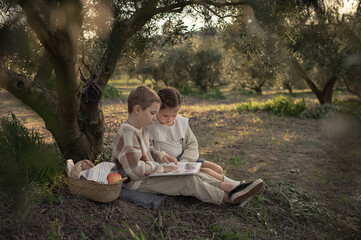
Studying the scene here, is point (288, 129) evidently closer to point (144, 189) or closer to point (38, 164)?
point (144, 189)

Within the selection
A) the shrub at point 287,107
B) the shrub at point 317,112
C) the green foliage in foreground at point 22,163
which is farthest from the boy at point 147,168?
the shrub at point 287,107

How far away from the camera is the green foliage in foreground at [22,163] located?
2.39 m

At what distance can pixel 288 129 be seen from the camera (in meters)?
9.58

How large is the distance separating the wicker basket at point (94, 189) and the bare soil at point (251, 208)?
0.08m

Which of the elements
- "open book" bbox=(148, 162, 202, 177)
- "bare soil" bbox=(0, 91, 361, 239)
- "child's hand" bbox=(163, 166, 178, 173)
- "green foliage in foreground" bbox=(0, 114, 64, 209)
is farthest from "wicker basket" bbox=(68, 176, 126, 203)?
"child's hand" bbox=(163, 166, 178, 173)

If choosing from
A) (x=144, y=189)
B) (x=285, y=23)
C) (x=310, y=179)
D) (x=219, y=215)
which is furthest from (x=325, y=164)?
(x=144, y=189)

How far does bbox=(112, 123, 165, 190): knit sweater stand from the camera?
3166 millimetres

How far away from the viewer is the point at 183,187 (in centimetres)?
345

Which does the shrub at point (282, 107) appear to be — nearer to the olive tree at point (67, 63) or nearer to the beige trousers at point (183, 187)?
the olive tree at point (67, 63)

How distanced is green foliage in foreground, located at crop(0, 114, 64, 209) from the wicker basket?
26 cm

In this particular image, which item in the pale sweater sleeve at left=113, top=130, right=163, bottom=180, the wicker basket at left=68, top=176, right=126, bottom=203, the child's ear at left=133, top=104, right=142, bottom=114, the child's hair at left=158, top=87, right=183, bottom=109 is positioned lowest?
the wicker basket at left=68, top=176, right=126, bottom=203

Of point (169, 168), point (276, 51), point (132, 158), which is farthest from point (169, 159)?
point (276, 51)

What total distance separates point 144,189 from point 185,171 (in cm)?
54

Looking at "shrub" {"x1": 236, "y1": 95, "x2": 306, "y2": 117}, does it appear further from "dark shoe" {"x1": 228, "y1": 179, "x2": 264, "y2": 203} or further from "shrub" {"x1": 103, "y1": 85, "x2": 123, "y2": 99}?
"dark shoe" {"x1": 228, "y1": 179, "x2": 264, "y2": 203}
